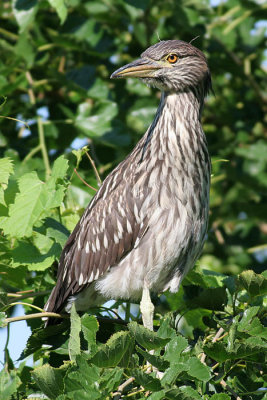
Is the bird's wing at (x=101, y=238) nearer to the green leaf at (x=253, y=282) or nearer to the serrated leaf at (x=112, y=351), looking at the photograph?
the green leaf at (x=253, y=282)

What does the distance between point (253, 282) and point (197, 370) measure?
663 mm

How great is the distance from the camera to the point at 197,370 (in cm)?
324

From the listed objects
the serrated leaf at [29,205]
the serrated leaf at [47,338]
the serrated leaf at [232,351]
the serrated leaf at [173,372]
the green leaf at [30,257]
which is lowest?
the serrated leaf at [47,338]

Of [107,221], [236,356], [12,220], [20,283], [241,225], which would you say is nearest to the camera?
[236,356]

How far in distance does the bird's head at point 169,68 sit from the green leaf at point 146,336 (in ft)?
5.79

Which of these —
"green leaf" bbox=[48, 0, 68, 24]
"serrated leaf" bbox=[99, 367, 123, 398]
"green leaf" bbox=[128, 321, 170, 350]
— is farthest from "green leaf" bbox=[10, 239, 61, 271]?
"green leaf" bbox=[48, 0, 68, 24]

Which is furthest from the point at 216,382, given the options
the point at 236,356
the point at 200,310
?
the point at 200,310

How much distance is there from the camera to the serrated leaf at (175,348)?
3232 mm

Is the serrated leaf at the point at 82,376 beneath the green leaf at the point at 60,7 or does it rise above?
beneath

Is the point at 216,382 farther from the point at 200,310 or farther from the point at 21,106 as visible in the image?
the point at 21,106

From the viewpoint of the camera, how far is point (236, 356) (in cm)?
341

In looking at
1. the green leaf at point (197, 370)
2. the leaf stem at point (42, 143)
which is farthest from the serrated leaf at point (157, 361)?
the leaf stem at point (42, 143)

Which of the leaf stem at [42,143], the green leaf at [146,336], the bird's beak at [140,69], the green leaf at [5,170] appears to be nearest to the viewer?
the green leaf at [146,336]

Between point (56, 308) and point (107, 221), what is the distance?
2.19 ft
